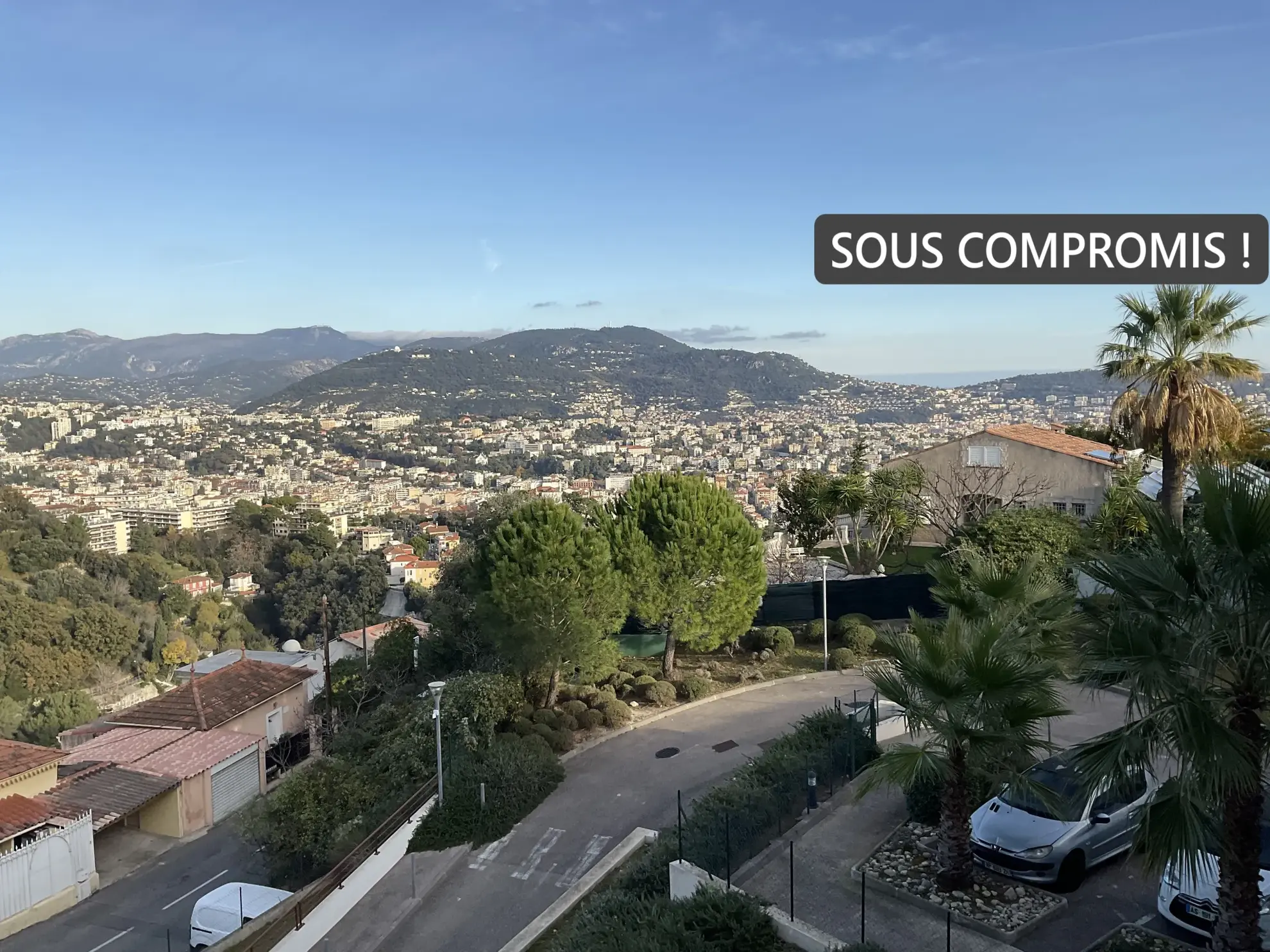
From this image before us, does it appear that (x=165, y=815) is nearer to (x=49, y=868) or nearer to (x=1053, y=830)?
(x=49, y=868)

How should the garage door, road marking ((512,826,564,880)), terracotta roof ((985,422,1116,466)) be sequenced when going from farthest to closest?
terracotta roof ((985,422,1116,466))
the garage door
road marking ((512,826,564,880))

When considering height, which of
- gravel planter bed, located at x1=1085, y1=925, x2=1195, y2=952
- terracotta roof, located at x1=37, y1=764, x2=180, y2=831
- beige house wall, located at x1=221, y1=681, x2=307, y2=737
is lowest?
beige house wall, located at x1=221, y1=681, x2=307, y2=737

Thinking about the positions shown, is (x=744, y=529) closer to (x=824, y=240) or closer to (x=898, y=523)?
(x=898, y=523)

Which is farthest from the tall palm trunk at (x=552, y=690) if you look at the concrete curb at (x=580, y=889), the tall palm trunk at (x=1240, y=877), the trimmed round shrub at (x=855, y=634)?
the tall palm trunk at (x=1240, y=877)

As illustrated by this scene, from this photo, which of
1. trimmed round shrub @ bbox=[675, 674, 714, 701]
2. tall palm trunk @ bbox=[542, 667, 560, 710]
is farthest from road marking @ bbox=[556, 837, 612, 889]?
trimmed round shrub @ bbox=[675, 674, 714, 701]

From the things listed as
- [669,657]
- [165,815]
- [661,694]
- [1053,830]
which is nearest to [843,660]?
[669,657]

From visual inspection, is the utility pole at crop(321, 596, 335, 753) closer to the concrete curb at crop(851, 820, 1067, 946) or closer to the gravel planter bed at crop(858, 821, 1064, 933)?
the gravel planter bed at crop(858, 821, 1064, 933)
